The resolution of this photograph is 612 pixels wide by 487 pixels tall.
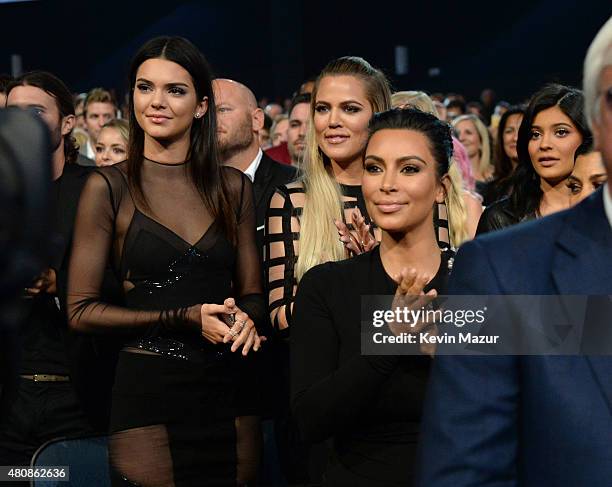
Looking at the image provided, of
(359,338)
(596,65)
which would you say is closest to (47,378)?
(359,338)

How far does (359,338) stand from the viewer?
8.00 ft

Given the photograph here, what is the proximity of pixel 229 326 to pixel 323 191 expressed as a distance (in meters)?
0.59

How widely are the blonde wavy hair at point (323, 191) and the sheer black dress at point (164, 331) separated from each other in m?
0.24

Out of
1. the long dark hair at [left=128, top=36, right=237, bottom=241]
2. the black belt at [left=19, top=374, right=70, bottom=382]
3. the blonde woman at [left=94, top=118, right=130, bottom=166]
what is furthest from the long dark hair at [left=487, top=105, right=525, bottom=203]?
the black belt at [left=19, top=374, right=70, bottom=382]

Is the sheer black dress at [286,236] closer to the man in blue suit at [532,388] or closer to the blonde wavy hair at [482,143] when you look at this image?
the man in blue suit at [532,388]

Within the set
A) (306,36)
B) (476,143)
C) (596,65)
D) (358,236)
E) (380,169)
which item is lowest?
(596,65)

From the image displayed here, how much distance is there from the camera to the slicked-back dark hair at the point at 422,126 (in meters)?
2.82

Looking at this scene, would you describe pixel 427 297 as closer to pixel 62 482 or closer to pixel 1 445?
pixel 62 482

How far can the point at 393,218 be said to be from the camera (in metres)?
2.67

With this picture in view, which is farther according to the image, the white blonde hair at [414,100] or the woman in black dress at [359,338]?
the white blonde hair at [414,100]

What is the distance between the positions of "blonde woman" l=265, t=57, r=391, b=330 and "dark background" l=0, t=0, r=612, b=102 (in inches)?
645

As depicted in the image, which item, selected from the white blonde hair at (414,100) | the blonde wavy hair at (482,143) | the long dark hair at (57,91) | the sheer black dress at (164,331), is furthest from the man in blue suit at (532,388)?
the blonde wavy hair at (482,143)

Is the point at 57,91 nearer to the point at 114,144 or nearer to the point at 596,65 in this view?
the point at 114,144

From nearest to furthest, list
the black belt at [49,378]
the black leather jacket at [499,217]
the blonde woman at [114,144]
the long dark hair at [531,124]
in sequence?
the black belt at [49,378], the black leather jacket at [499,217], the long dark hair at [531,124], the blonde woman at [114,144]
